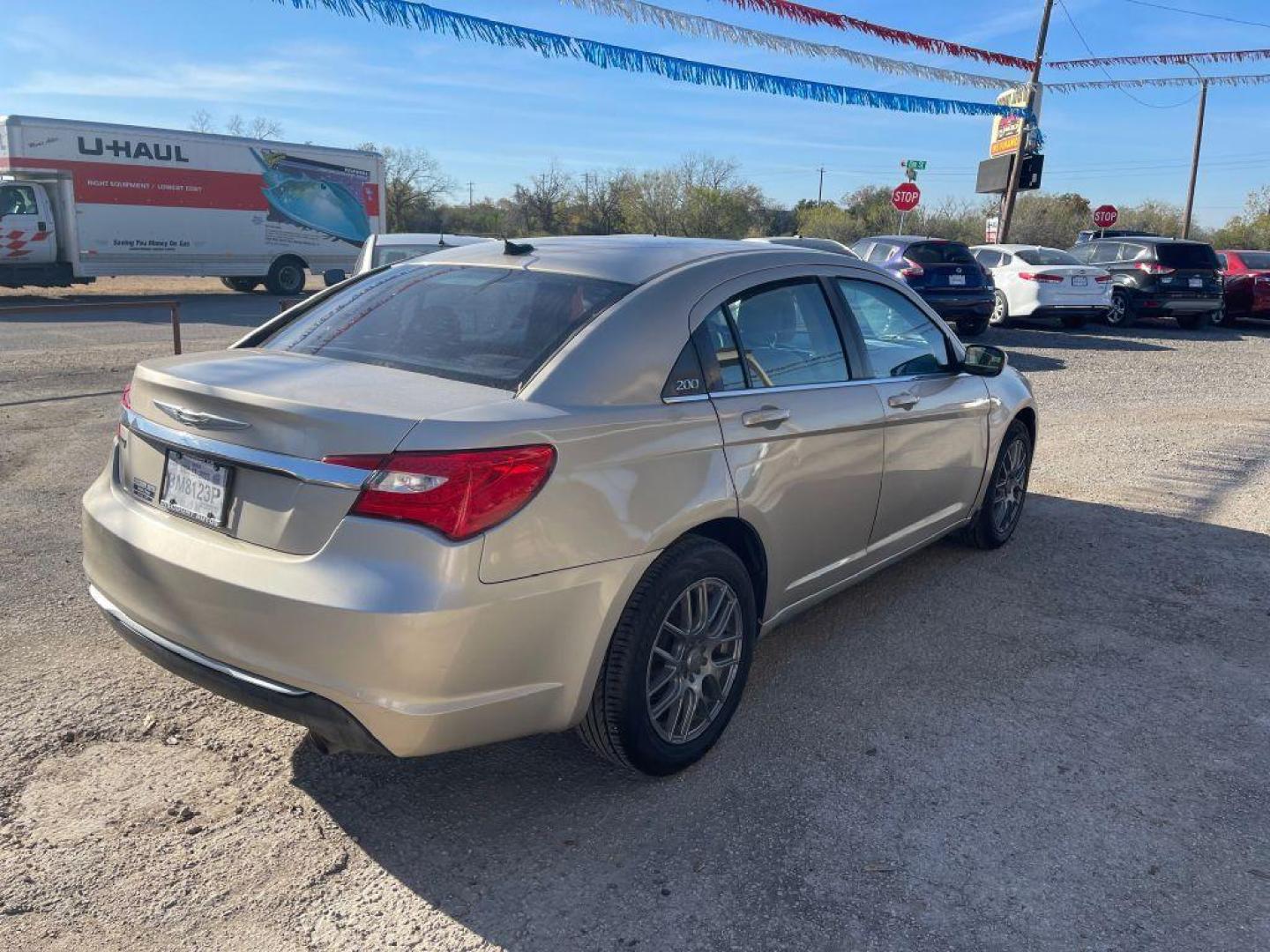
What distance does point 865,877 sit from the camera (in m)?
2.83

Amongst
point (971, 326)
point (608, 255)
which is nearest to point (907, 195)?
point (971, 326)

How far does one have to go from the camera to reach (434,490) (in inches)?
102

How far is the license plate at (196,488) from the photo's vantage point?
9.29 feet

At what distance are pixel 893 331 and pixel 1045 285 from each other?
46.8ft

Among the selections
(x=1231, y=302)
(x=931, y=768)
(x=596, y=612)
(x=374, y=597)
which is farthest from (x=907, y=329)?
(x=1231, y=302)

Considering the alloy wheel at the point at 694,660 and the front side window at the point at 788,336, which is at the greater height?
the front side window at the point at 788,336

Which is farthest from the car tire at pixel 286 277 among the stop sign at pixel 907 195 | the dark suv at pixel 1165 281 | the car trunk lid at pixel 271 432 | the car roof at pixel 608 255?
the car trunk lid at pixel 271 432

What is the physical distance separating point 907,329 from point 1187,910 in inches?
110

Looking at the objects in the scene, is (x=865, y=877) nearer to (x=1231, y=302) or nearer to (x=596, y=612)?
(x=596, y=612)

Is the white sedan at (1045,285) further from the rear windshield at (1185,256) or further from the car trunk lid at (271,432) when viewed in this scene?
the car trunk lid at (271,432)

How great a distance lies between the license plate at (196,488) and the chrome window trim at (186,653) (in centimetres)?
36

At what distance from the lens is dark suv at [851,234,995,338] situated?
15.1 metres

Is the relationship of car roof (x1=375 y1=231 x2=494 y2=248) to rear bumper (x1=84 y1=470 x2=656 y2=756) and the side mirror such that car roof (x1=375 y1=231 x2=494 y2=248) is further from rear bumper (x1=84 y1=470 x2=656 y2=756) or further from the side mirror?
rear bumper (x1=84 y1=470 x2=656 y2=756)

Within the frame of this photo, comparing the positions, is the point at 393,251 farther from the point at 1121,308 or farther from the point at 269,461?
the point at 1121,308
